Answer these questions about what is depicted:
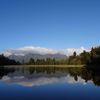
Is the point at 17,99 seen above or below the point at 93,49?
below

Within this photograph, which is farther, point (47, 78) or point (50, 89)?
point (47, 78)

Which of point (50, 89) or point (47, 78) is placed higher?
point (47, 78)

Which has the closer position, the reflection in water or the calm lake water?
the calm lake water

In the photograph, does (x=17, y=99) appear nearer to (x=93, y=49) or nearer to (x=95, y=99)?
(x=95, y=99)

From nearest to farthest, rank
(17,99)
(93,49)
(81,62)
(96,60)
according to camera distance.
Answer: (17,99) < (96,60) < (93,49) < (81,62)

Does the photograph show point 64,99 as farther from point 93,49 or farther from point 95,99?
point 93,49

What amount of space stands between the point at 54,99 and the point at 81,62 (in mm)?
163677

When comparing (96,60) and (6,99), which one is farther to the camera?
→ (96,60)

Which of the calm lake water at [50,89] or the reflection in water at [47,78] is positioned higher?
the reflection in water at [47,78]

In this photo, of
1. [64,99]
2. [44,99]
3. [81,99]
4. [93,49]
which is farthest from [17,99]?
[93,49]

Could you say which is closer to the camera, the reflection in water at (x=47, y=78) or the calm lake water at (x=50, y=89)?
the calm lake water at (x=50, y=89)

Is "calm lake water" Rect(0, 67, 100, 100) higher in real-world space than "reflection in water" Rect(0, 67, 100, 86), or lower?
lower

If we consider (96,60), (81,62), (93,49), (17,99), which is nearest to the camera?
(17,99)

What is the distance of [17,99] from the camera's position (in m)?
23.5
